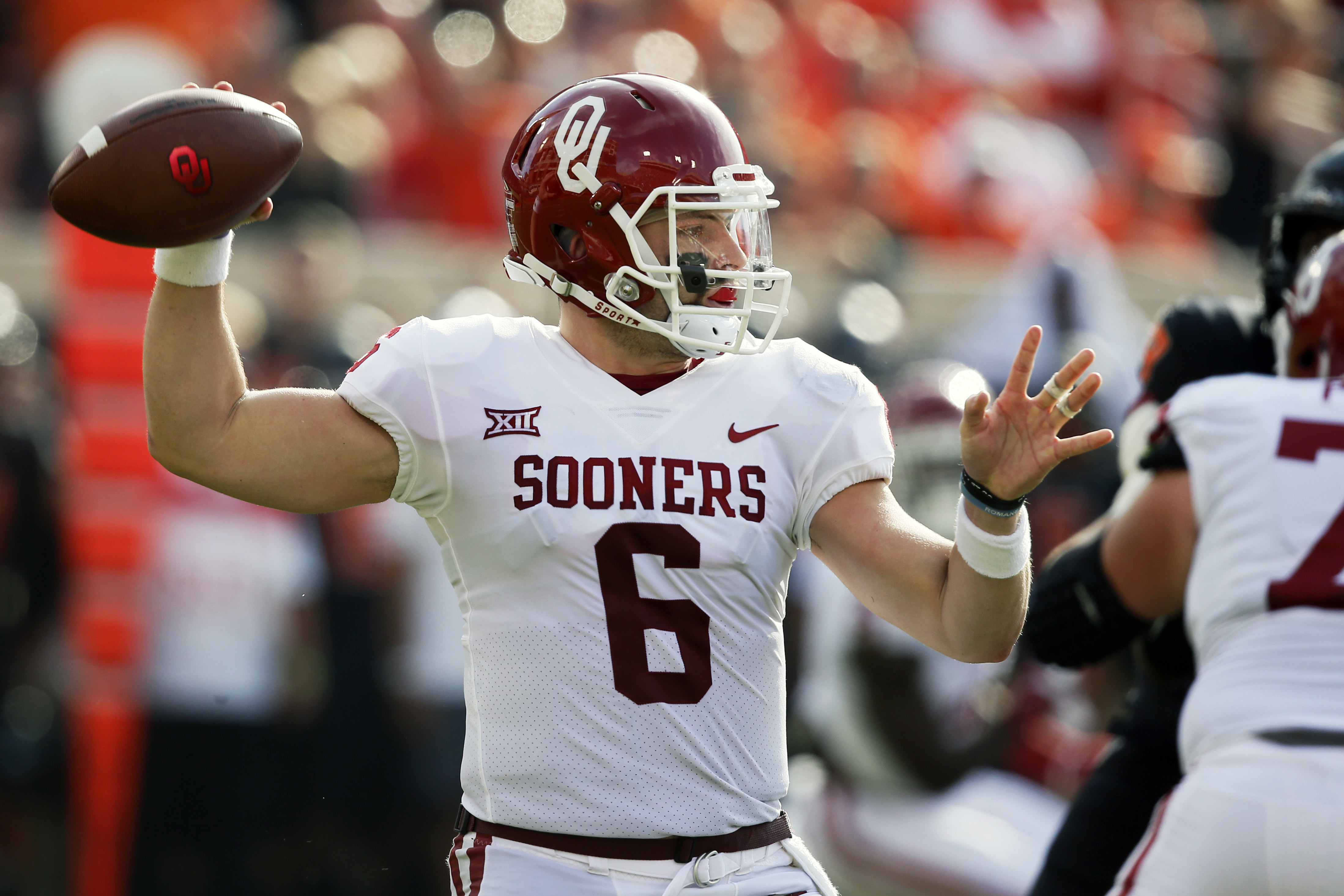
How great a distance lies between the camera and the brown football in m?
2.10

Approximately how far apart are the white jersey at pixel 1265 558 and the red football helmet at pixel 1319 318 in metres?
0.11

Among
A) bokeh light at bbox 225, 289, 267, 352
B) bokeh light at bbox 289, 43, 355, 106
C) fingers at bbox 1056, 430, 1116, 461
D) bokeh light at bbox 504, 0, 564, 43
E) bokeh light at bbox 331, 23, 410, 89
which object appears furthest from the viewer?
bokeh light at bbox 504, 0, 564, 43

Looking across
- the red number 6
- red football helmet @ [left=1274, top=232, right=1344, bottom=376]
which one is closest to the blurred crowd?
red football helmet @ [left=1274, top=232, right=1344, bottom=376]

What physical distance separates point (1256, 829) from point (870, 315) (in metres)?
3.25

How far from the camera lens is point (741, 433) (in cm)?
224

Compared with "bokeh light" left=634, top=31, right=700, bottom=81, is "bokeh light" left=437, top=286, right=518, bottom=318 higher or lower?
lower

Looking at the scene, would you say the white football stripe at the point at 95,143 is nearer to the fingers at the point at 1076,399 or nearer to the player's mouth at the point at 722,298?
the player's mouth at the point at 722,298

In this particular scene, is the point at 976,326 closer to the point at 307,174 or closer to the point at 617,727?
the point at 307,174

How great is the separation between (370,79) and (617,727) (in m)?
5.16

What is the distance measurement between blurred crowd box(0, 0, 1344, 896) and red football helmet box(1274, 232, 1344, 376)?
6.01 ft

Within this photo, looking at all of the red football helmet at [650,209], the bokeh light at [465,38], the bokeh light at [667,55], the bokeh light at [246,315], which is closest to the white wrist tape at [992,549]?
the red football helmet at [650,209]

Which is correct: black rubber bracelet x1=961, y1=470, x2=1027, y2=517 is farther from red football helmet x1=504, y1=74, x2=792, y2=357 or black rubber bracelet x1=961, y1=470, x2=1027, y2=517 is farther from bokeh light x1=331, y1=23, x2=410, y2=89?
bokeh light x1=331, y1=23, x2=410, y2=89

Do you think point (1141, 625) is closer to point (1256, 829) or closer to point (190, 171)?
point (1256, 829)

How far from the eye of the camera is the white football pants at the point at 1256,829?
7.71ft
